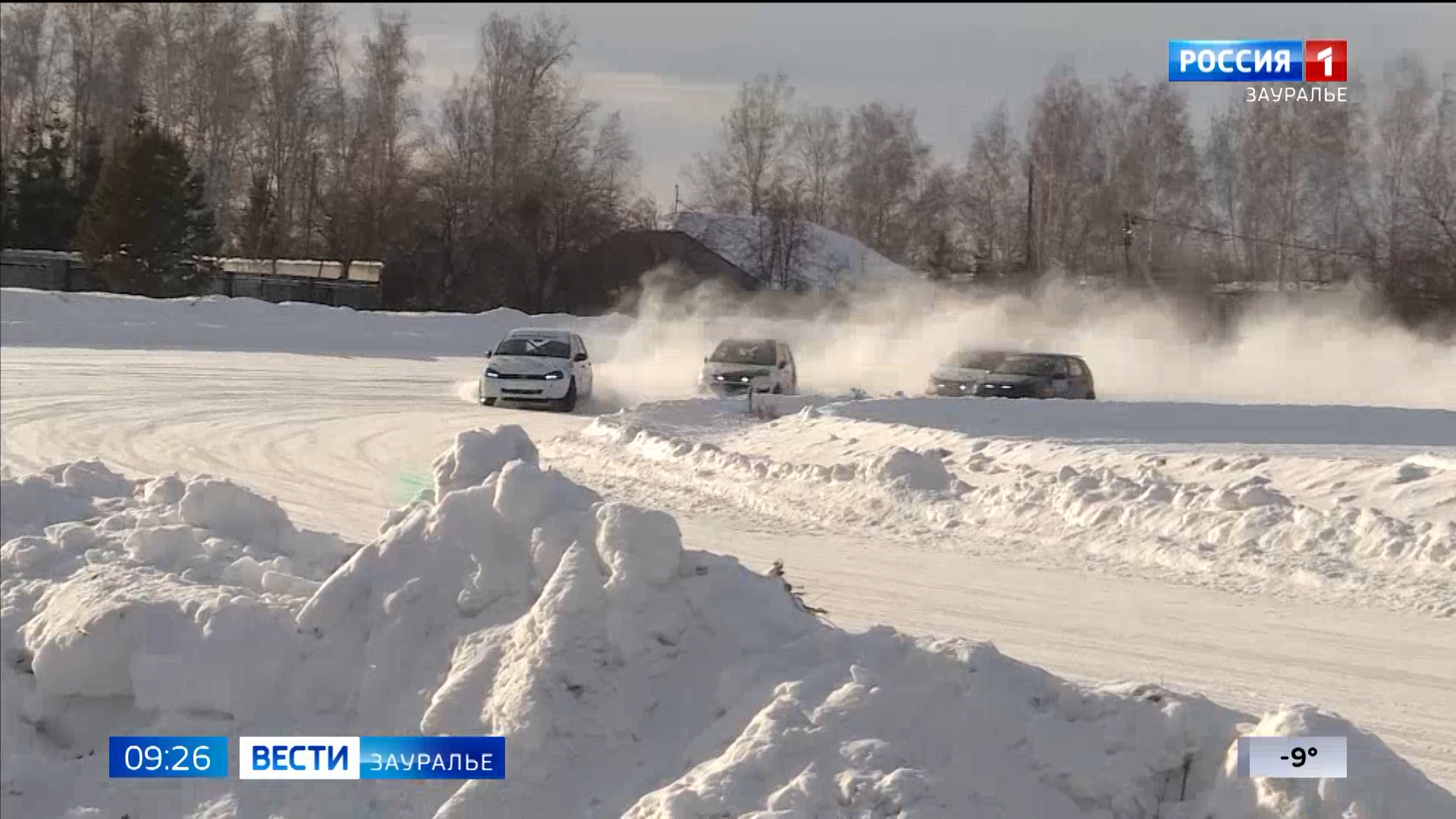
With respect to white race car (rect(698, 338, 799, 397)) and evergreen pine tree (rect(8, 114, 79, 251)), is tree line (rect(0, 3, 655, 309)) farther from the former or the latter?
white race car (rect(698, 338, 799, 397))

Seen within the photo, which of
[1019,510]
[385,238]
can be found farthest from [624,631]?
[385,238]

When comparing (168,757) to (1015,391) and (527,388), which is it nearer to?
(527,388)

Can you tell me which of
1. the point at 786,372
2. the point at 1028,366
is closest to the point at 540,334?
the point at 786,372

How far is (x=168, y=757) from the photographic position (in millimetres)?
6875

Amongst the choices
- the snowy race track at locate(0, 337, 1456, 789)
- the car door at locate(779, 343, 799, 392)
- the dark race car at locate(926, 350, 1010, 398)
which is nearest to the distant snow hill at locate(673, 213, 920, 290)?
the car door at locate(779, 343, 799, 392)

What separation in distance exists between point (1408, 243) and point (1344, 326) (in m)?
9.40

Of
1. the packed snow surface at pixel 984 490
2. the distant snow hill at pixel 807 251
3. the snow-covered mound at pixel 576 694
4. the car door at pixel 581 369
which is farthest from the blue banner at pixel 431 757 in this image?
the distant snow hill at pixel 807 251

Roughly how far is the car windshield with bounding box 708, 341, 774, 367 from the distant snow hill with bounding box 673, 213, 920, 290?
46124 mm

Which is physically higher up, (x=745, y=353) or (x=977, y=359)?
(x=745, y=353)

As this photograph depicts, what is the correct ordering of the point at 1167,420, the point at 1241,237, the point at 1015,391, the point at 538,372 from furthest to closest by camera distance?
the point at 1241,237 → the point at 538,372 → the point at 1015,391 → the point at 1167,420

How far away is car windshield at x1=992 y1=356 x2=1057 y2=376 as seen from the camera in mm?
27562

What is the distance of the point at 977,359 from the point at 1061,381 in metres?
1.99

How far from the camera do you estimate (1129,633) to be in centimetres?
998

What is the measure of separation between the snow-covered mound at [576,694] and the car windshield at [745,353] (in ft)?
67.9
